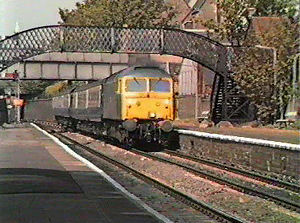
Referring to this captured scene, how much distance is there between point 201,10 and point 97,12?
3689cm

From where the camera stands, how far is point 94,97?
3309cm

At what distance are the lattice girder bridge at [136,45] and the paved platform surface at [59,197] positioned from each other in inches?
1036

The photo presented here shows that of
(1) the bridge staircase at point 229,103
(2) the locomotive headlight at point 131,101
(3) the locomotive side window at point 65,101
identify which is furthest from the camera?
(3) the locomotive side window at point 65,101

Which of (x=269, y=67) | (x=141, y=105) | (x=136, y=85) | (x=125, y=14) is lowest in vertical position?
(x=141, y=105)

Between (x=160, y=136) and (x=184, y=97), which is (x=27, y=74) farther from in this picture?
(x=160, y=136)

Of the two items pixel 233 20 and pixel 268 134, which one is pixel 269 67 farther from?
pixel 268 134

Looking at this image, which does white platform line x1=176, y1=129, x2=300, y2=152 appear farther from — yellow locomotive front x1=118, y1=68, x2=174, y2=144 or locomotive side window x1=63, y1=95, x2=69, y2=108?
locomotive side window x1=63, y1=95, x2=69, y2=108

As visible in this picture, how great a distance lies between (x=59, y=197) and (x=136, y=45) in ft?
110

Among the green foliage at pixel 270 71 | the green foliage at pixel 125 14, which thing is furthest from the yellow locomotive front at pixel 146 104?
the green foliage at pixel 125 14

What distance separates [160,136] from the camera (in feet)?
87.9

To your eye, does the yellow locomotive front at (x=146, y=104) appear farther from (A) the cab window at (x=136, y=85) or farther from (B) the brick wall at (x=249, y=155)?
(B) the brick wall at (x=249, y=155)

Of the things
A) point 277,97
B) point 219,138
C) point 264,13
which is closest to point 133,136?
point 219,138

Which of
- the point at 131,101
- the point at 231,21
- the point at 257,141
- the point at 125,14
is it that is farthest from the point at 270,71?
the point at 125,14

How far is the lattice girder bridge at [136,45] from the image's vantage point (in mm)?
43812
